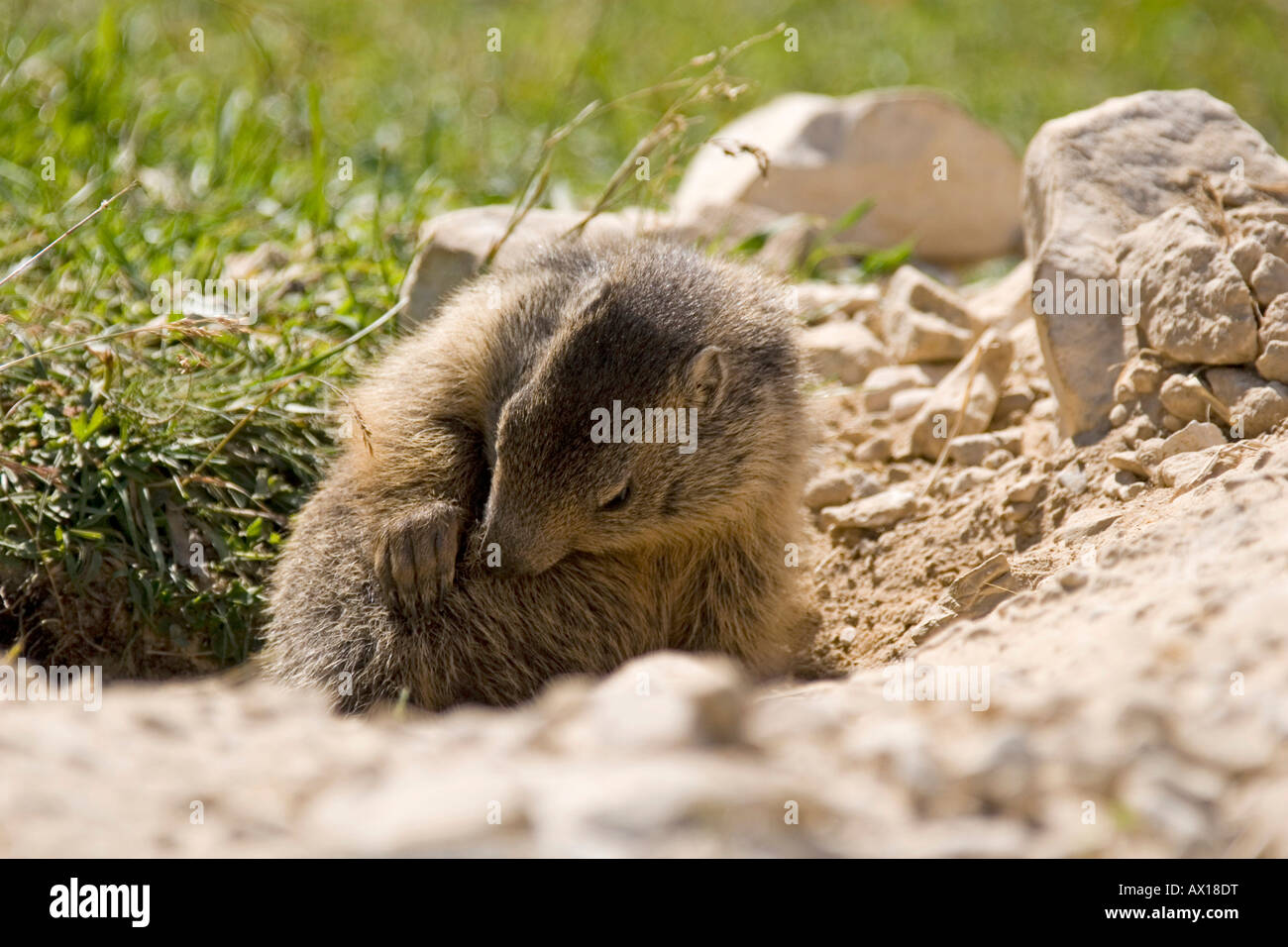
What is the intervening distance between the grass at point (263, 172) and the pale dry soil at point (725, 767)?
207 centimetres

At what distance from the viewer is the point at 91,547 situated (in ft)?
15.5

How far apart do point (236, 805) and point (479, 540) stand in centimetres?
213

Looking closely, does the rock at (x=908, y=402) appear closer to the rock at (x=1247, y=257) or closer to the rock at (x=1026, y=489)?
the rock at (x=1026, y=489)

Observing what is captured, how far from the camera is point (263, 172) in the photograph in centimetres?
684

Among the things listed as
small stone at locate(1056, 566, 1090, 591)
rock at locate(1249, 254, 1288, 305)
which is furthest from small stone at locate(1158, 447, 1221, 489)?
small stone at locate(1056, 566, 1090, 591)

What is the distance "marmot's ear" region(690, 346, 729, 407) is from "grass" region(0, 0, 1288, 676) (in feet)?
4.66

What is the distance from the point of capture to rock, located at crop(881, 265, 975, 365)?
20.4 ft

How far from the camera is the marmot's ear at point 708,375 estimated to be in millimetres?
4250

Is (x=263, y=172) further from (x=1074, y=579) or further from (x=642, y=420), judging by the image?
(x=1074, y=579)

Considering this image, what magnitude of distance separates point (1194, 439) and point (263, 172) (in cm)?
473

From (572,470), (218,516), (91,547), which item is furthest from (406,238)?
(572,470)

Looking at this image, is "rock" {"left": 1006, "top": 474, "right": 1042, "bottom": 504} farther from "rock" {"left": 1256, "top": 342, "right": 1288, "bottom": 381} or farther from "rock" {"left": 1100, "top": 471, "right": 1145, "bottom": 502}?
"rock" {"left": 1256, "top": 342, "right": 1288, "bottom": 381}

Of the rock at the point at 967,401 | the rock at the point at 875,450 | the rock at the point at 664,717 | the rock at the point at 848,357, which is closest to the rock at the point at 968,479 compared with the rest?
the rock at the point at 967,401
